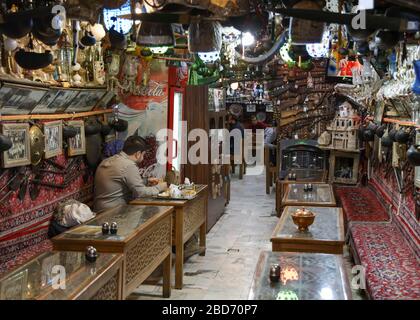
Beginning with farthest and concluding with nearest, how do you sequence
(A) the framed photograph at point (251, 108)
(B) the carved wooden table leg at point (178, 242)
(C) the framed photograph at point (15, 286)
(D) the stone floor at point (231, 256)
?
(A) the framed photograph at point (251, 108) → (B) the carved wooden table leg at point (178, 242) → (D) the stone floor at point (231, 256) → (C) the framed photograph at point (15, 286)

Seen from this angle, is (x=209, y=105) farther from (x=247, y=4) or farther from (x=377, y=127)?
(x=247, y=4)

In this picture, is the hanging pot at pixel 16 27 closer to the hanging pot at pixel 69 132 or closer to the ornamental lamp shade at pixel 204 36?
the ornamental lamp shade at pixel 204 36

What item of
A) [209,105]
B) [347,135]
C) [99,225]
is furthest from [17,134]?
[347,135]

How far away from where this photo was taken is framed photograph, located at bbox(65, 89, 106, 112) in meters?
6.74

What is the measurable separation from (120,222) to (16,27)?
6.50ft

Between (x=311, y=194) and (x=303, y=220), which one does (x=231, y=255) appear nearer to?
(x=311, y=194)

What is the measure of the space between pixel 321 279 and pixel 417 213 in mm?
2810

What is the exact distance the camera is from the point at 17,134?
546cm

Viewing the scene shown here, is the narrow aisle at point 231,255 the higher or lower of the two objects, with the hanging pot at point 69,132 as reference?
lower

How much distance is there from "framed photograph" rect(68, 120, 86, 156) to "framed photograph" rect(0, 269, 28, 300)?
3619 mm

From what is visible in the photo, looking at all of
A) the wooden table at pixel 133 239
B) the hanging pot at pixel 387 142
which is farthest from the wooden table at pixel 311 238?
the hanging pot at pixel 387 142

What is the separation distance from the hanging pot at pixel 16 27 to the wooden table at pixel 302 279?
89.9 inches

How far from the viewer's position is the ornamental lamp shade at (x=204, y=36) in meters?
4.25

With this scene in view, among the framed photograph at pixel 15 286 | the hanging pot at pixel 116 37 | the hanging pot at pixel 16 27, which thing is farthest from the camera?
the hanging pot at pixel 116 37
